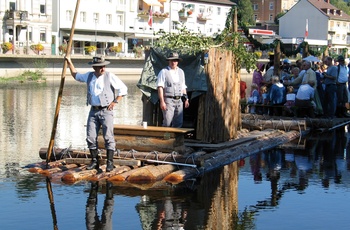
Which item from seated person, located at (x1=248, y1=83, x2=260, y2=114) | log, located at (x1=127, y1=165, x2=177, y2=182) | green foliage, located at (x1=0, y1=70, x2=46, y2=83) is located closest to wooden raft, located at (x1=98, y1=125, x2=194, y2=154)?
log, located at (x1=127, y1=165, x2=177, y2=182)

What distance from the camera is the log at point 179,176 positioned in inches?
495

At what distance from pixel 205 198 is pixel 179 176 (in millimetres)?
1399

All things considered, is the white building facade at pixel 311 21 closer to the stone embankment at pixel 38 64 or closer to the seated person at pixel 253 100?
the stone embankment at pixel 38 64

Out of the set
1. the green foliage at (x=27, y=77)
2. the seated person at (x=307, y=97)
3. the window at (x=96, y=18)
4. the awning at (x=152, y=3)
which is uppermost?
the awning at (x=152, y=3)

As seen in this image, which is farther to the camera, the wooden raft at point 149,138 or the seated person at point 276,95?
the seated person at point 276,95

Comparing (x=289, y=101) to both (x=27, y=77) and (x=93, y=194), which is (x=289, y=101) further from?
(x=27, y=77)

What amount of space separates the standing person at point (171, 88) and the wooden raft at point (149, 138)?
83 centimetres

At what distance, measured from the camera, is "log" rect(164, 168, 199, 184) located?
41.2ft

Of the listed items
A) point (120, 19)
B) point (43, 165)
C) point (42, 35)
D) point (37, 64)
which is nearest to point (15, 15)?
point (42, 35)

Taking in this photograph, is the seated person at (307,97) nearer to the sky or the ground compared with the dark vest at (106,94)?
nearer to the ground

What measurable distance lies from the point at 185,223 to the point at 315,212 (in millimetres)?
2049

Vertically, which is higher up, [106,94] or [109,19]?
[109,19]

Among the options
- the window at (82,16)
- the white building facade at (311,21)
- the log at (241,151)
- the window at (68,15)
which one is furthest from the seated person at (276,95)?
the white building facade at (311,21)

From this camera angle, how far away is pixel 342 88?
2358 centimetres
